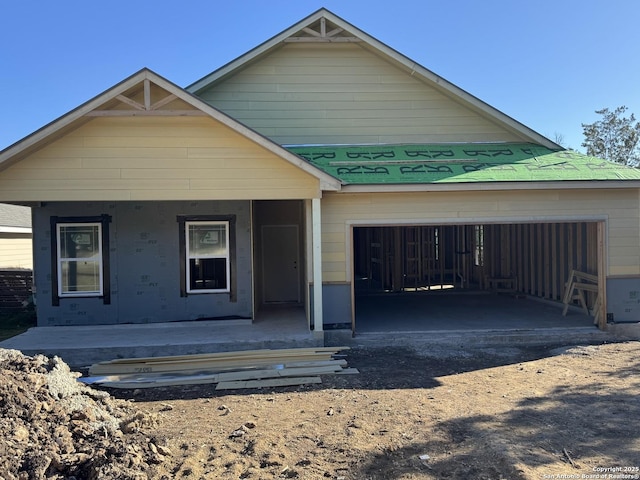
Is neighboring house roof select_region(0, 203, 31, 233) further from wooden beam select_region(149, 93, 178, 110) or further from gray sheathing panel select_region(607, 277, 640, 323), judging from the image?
gray sheathing panel select_region(607, 277, 640, 323)

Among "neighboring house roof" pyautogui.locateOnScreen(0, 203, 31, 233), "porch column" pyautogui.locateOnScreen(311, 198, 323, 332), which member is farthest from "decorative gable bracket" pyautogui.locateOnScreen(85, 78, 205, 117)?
"neighboring house roof" pyautogui.locateOnScreen(0, 203, 31, 233)

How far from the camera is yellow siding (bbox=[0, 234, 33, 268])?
19344 millimetres

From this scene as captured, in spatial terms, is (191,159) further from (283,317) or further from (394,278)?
(394,278)

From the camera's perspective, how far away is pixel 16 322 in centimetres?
1184

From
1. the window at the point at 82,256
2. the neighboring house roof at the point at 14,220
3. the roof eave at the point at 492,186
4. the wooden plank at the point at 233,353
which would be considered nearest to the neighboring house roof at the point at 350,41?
the roof eave at the point at 492,186

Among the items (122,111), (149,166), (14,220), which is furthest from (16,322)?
(14,220)

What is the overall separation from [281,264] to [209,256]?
8.86ft

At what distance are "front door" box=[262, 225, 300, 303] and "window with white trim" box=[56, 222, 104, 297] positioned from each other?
4.14 m

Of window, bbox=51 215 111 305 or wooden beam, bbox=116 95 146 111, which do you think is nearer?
wooden beam, bbox=116 95 146 111

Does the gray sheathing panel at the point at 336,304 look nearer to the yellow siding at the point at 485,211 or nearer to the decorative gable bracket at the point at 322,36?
the yellow siding at the point at 485,211

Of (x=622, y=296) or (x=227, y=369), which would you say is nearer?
(x=227, y=369)

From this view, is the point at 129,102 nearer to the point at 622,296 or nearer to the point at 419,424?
the point at 419,424

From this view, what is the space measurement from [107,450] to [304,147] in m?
8.15

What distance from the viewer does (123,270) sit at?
10445 millimetres
